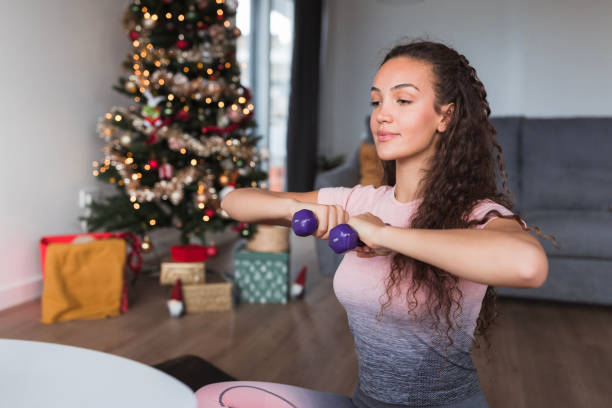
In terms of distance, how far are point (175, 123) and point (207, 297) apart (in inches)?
39.2

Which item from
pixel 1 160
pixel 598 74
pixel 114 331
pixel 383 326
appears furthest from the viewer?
pixel 598 74

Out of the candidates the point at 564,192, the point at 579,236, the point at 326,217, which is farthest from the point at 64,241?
the point at 564,192

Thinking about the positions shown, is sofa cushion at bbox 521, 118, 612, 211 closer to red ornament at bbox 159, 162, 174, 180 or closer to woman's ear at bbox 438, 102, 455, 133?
red ornament at bbox 159, 162, 174, 180

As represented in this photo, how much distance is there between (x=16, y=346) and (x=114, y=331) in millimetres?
1366

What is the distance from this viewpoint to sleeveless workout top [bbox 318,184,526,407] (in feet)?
3.22

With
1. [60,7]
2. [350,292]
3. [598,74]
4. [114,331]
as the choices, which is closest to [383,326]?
[350,292]

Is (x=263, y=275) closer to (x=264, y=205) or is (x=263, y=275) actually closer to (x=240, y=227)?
(x=240, y=227)

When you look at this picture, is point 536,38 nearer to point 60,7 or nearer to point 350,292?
point 60,7

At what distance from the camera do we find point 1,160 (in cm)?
258

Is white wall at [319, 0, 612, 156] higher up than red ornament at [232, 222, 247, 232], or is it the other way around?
white wall at [319, 0, 612, 156]

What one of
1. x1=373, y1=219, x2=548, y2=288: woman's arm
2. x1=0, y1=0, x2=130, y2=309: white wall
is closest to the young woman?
x1=373, y1=219, x2=548, y2=288: woman's arm

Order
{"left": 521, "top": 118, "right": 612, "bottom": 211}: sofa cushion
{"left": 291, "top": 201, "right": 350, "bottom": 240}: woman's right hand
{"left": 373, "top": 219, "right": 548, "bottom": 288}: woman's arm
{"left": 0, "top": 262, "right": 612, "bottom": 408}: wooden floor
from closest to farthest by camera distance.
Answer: {"left": 373, "top": 219, "right": 548, "bottom": 288}: woman's arm
{"left": 291, "top": 201, "right": 350, "bottom": 240}: woman's right hand
{"left": 0, "top": 262, "right": 612, "bottom": 408}: wooden floor
{"left": 521, "top": 118, "right": 612, "bottom": 211}: sofa cushion

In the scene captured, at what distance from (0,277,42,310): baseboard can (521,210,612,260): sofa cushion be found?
2589 millimetres

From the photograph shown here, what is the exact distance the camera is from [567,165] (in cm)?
333
